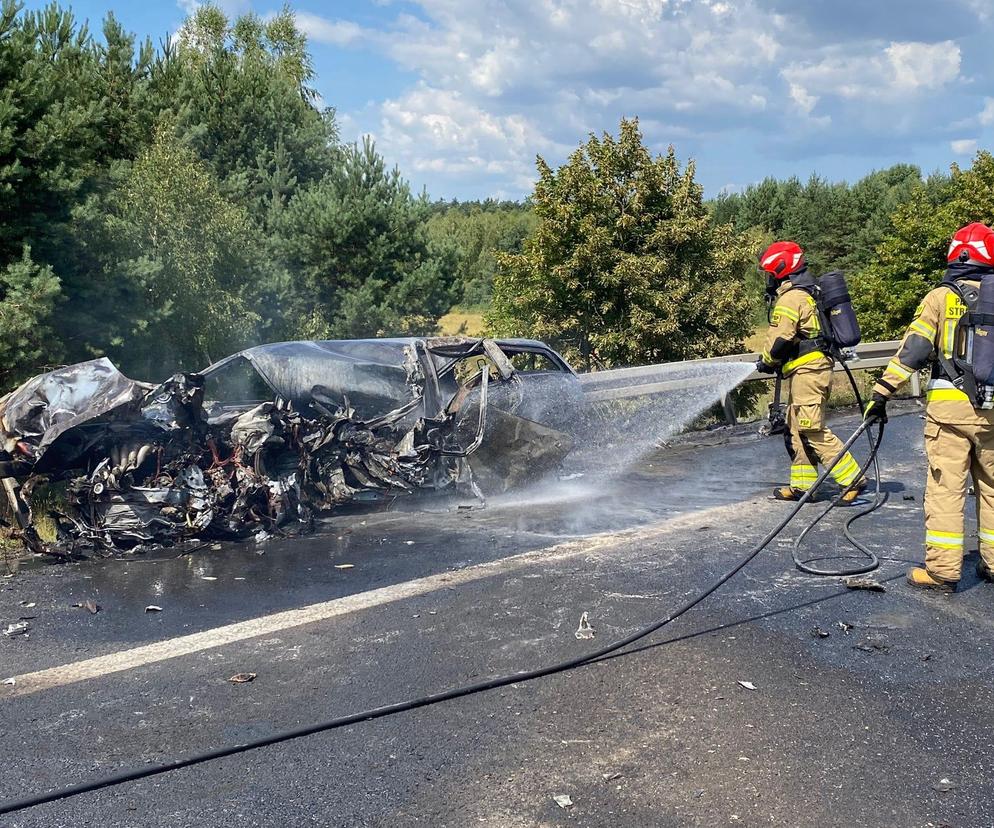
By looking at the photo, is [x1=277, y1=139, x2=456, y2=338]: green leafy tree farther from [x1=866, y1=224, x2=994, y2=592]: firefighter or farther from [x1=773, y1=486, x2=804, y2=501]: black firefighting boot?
[x1=866, y1=224, x2=994, y2=592]: firefighter

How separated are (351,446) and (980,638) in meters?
4.40

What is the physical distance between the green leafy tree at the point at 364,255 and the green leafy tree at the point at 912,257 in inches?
509

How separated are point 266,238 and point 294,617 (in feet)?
44.4

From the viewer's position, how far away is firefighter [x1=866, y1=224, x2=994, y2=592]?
5004 mm

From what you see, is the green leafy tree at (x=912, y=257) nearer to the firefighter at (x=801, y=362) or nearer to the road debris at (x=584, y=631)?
the firefighter at (x=801, y=362)

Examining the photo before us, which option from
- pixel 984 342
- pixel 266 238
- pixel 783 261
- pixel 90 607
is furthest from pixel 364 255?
pixel 984 342

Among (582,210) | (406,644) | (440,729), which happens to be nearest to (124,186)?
(582,210)

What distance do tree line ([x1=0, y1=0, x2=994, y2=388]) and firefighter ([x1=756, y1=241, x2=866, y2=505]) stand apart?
7127 millimetres

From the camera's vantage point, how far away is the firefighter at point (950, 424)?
5.00 meters

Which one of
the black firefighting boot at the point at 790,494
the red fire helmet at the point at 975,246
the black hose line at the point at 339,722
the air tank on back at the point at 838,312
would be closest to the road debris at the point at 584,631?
the black hose line at the point at 339,722

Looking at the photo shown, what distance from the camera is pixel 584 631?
4434mm

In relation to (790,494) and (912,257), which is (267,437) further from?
(912,257)

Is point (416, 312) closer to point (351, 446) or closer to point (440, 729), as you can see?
point (351, 446)

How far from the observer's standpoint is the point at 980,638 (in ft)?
14.3
